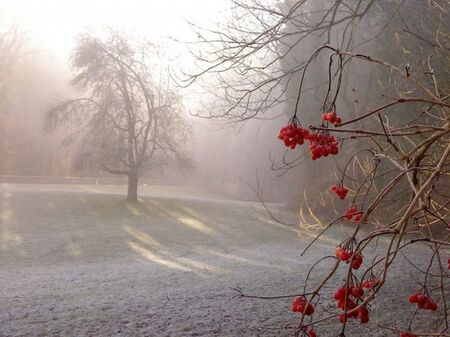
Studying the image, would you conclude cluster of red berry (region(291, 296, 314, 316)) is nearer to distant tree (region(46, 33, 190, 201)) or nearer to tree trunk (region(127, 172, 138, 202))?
distant tree (region(46, 33, 190, 201))

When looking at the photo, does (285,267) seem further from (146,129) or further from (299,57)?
(299,57)

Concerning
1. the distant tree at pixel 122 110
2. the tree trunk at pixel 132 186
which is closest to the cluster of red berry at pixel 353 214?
the distant tree at pixel 122 110

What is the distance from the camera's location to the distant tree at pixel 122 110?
56.5 feet

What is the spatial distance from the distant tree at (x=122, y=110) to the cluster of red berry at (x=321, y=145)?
51.9ft

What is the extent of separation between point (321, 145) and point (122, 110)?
53.8 feet

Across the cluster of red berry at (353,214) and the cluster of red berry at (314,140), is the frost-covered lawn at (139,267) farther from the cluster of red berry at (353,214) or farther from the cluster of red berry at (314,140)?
the cluster of red berry at (314,140)

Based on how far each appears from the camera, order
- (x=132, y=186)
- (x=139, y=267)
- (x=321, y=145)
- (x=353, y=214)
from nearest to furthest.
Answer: (x=321, y=145)
(x=353, y=214)
(x=139, y=267)
(x=132, y=186)

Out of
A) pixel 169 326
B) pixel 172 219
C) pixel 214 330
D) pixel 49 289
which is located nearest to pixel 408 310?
pixel 214 330

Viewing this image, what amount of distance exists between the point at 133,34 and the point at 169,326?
595 inches

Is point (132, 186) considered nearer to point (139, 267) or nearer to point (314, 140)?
point (139, 267)

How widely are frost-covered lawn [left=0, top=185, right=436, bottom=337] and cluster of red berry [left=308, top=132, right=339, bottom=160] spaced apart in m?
0.97

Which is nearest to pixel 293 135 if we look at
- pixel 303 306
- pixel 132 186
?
pixel 303 306

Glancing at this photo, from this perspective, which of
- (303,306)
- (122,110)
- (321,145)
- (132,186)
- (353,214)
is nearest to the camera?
(321,145)

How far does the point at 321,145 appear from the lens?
1.92 meters
